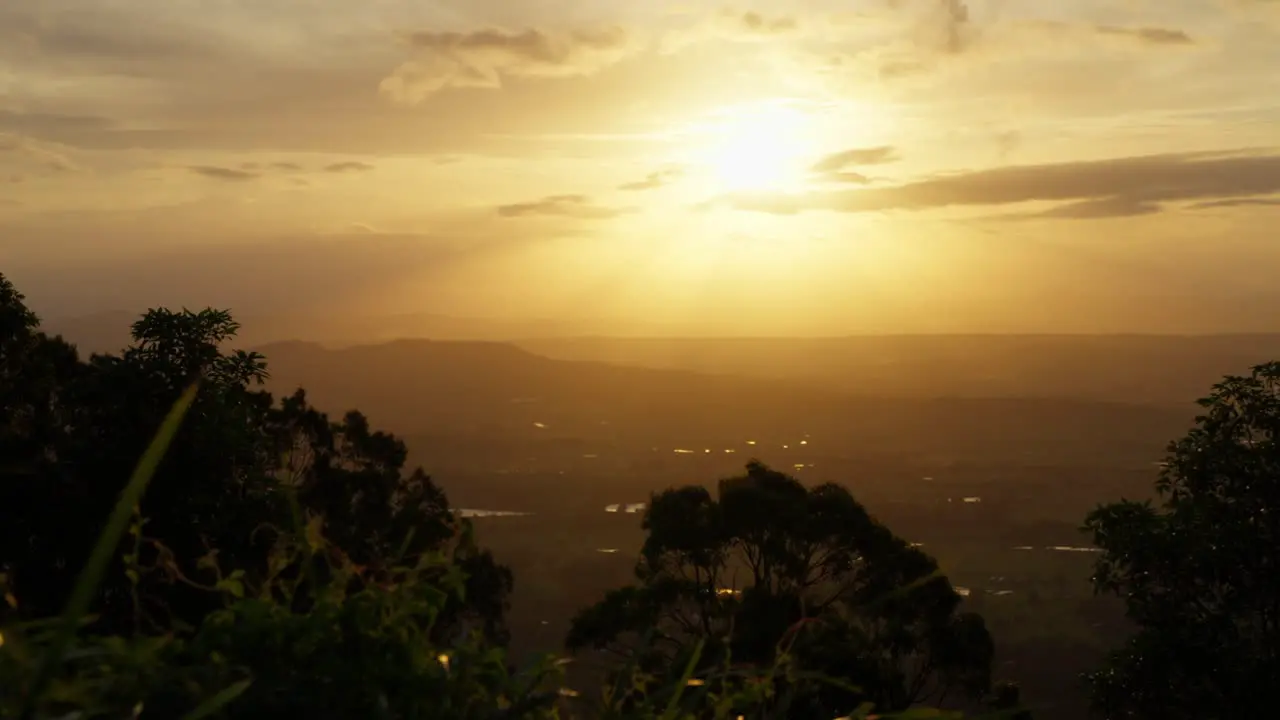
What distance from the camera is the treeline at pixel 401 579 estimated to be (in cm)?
239

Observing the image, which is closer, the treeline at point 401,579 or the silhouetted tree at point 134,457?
the treeline at point 401,579

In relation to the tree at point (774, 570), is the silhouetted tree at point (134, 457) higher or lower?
higher

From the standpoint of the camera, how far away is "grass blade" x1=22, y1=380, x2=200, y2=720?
177cm

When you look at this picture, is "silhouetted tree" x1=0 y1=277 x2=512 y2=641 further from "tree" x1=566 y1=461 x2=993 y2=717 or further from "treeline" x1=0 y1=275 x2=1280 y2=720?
"tree" x1=566 y1=461 x2=993 y2=717

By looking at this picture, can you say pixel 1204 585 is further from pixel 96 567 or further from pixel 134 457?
pixel 96 567

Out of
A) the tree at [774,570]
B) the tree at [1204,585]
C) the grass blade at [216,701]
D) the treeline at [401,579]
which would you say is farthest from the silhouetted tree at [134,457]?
the grass blade at [216,701]

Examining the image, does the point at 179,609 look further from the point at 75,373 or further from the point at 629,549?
the point at 629,549

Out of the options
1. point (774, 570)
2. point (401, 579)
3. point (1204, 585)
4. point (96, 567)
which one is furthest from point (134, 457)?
point (96, 567)

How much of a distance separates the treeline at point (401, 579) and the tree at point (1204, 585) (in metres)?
0.04

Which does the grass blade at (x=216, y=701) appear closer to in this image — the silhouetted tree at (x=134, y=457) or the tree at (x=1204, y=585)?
the silhouetted tree at (x=134, y=457)

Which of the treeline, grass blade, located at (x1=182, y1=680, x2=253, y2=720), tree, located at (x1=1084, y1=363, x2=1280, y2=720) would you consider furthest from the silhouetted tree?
grass blade, located at (x1=182, y1=680, x2=253, y2=720)

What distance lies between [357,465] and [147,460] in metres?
28.8

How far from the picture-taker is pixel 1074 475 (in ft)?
612

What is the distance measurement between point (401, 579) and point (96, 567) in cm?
95
